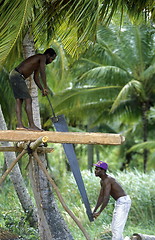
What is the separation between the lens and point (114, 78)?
59.8 ft

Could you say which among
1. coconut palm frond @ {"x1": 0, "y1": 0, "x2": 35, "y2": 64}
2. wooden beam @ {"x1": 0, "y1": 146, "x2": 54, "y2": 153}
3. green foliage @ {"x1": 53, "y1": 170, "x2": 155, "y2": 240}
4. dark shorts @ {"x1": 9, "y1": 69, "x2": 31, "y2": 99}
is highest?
coconut palm frond @ {"x1": 0, "y1": 0, "x2": 35, "y2": 64}

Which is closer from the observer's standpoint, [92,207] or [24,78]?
[24,78]

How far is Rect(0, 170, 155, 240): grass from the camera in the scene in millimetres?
9250

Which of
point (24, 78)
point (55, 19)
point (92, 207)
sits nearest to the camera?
point (24, 78)

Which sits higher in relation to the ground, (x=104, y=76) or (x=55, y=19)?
(x=55, y=19)

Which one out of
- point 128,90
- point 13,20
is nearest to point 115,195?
point 13,20

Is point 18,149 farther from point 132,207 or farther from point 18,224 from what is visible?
point 132,207

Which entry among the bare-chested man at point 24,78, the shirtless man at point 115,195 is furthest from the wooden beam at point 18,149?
the shirtless man at point 115,195

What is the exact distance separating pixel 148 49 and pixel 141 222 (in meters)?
9.11

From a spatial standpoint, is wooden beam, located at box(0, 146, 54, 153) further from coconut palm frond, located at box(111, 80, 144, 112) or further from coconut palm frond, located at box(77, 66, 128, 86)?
coconut palm frond, located at box(77, 66, 128, 86)

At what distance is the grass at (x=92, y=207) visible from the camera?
30.3 ft

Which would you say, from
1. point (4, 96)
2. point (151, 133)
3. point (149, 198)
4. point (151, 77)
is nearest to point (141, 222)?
point (149, 198)

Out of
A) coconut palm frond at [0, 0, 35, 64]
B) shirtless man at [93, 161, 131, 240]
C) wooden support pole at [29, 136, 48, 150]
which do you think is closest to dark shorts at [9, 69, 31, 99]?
coconut palm frond at [0, 0, 35, 64]

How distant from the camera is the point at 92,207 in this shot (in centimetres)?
1210
